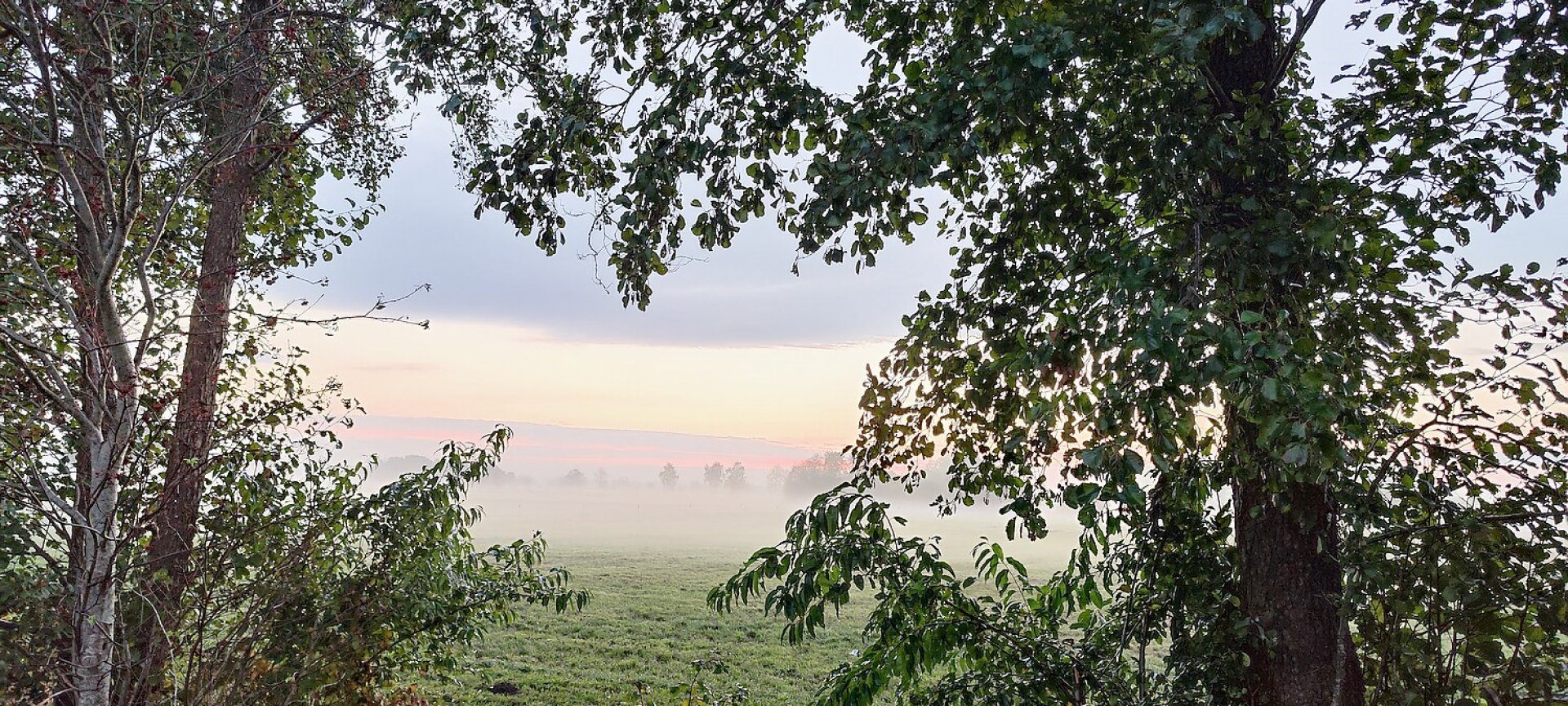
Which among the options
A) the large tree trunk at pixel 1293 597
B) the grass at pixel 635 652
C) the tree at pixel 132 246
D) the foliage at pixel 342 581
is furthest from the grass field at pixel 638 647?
the large tree trunk at pixel 1293 597

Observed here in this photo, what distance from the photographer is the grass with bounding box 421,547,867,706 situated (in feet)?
29.7

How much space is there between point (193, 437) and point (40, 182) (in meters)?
1.44

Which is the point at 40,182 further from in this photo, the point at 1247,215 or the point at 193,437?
the point at 1247,215

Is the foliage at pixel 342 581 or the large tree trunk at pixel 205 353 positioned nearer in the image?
the large tree trunk at pixel 205 353

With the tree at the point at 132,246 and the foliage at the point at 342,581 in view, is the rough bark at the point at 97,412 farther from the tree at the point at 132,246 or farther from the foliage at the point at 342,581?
the foliage at the point at 342,581

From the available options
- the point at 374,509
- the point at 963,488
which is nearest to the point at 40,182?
the point at 374,509

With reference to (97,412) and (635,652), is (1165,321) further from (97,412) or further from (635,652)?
(635,652)

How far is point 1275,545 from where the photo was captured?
353 cm

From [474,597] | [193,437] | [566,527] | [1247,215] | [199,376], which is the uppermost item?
[1247,215]

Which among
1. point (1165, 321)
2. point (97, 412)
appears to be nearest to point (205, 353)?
point (97, 412)

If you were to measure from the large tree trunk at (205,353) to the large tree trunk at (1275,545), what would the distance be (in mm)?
3925

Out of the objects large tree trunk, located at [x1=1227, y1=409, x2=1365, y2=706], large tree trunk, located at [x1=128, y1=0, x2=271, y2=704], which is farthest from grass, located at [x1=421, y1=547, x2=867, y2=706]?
large tree trunk, located at [x1=1227, y1=409, x2=1365, y2=706]

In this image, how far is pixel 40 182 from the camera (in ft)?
13.5

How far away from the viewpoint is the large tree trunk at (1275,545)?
318 centimetres
